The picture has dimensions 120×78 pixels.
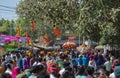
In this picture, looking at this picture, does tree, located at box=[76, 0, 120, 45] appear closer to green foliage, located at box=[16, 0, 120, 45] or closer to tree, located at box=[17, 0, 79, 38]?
green foliage, located at box=[16, 0, 120, 45]

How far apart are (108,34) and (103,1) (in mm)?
1853

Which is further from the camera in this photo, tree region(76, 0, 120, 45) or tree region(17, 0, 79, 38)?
tree region(17, 0, 79, 38)

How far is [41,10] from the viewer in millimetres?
22703

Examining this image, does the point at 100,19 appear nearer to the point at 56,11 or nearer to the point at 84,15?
the point at 84,15

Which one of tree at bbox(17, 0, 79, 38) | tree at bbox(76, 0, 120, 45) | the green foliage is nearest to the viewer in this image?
tree at bbox(76, 0, 120, 45)

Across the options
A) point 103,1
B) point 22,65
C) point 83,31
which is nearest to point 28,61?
point 22,65

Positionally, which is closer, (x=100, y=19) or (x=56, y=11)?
(x=100, y=19)

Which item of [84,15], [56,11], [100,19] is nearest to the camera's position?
[100,19]

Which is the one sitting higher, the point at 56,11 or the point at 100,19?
the point at 56,11

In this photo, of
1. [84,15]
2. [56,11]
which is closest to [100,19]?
[84,15]

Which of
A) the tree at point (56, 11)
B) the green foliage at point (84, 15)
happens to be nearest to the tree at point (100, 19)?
the green foliage at point (84, 15)

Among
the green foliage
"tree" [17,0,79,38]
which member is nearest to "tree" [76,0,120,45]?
the green foliage

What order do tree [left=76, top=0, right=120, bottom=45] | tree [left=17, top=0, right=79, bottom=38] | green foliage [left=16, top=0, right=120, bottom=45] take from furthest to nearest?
tree [left=17, top=0, right=79, bottom=38] → green foliage [left=16, top=0, right=120, bottom=45] → tree [left=76, top=0, right=120, bottom=45]

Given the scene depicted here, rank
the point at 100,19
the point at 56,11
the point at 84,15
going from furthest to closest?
the point at 56,11 → the point at 84,15 → the point at 100,19
